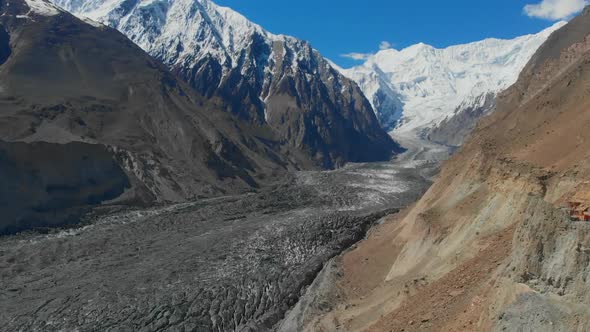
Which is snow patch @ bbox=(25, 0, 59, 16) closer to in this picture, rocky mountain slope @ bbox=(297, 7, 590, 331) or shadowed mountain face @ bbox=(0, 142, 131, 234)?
shadowed mountain face @ bbox=(0, 142, 131, 234)

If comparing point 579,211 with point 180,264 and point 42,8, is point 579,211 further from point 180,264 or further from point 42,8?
point 42,8

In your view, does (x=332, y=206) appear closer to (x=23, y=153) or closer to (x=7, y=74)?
(x=23, y=153)

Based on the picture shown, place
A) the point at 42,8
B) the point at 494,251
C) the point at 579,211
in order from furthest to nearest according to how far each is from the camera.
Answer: the point at 42,8 < the point at 494,251 < the point at 579,211

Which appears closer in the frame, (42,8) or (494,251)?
(494,251)

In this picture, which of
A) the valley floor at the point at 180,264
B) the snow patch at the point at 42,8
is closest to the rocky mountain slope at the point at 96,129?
the snow patch at the point at 42,8

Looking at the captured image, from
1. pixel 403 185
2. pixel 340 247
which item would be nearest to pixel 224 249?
pixel 340 247

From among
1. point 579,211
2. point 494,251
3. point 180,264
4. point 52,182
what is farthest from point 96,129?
point 579,211

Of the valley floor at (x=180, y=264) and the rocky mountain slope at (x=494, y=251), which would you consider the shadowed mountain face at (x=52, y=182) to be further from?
the rocky mountain slope at (x=494, y=251)
